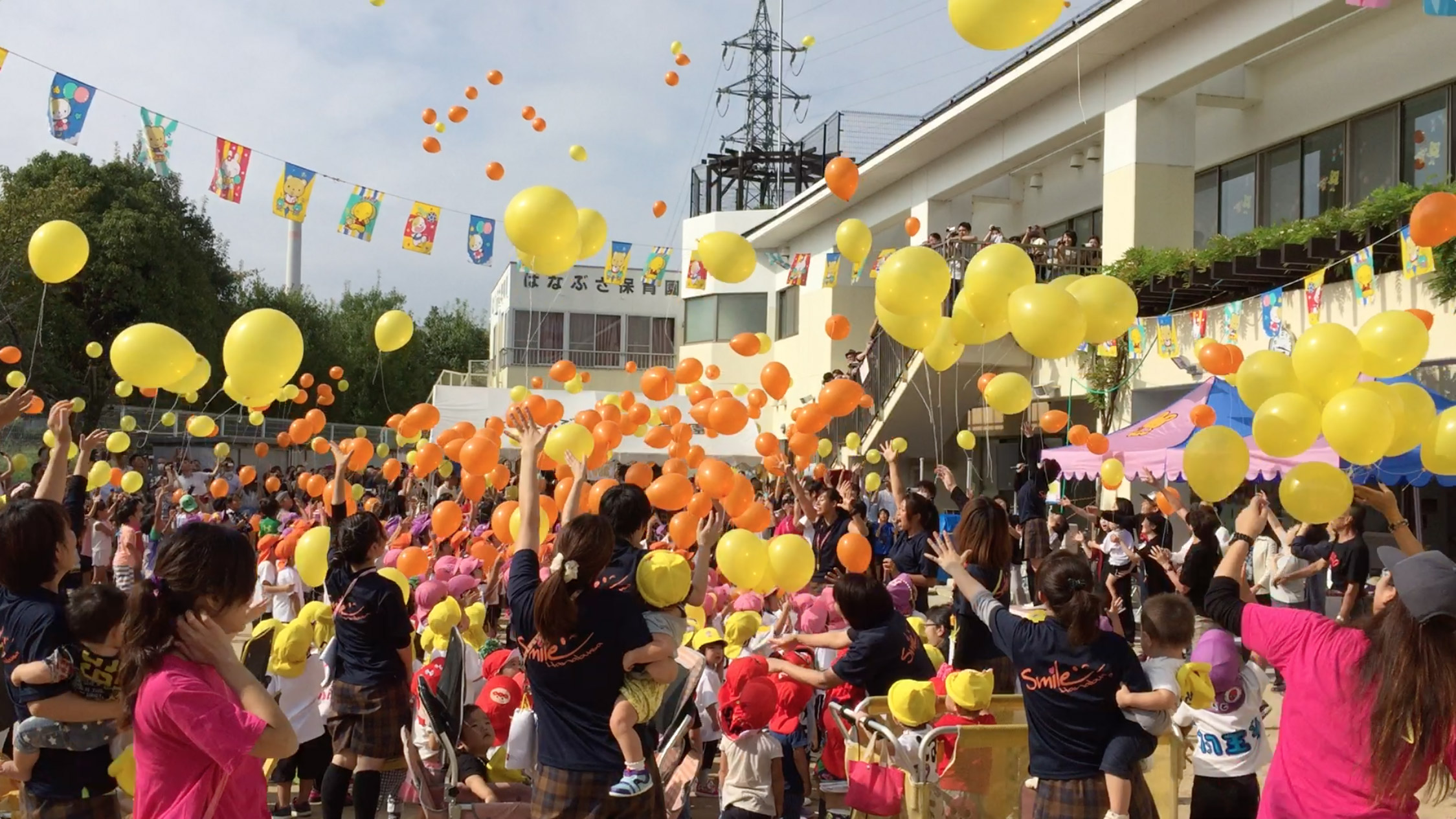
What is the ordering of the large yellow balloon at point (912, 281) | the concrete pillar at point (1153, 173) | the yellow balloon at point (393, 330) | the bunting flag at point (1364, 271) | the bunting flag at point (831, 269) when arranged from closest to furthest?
the large yellow balloon at point (912, 281), the yellow balloon at point (393, 330), the bunting flag at point (1364, 271), the concrete pillar at point (1153, 173), the bunting flag at point (831, 269)

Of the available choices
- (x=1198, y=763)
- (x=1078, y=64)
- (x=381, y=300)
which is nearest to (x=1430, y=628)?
(x=1198, y=763)

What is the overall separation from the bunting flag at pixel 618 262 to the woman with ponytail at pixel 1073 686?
55.7 feet

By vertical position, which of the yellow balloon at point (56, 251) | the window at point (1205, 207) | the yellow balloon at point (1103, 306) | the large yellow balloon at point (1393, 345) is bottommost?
the large yellow balloon at point (1393, 345)

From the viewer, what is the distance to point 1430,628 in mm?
2508

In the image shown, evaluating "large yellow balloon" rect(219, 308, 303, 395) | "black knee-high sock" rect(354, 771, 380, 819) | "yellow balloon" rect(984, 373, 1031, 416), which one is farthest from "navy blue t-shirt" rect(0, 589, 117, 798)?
"yellow balloon" rect(984, 373, 1031, 416)

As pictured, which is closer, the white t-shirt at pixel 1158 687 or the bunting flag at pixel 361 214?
the white t-shirt at pixel 1158 687

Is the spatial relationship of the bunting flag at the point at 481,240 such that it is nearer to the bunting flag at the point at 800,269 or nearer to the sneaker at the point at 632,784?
the bunting flag at the point at 800,269

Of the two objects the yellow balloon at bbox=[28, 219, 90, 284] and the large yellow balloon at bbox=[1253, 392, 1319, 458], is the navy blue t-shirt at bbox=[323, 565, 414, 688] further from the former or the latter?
the large yellow balloon at bbox=[1253, 392, 1319, 458]

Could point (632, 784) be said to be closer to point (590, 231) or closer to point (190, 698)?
point (190, 698)

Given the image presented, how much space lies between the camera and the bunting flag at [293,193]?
497 inches

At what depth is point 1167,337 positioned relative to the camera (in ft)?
42.7

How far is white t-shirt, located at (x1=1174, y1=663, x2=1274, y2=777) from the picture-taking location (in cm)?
403

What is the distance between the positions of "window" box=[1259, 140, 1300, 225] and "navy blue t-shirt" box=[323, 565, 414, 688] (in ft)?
39.8

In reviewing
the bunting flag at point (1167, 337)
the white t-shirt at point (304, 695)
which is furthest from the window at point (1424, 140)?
the white t-shirt at point (304, 695)
